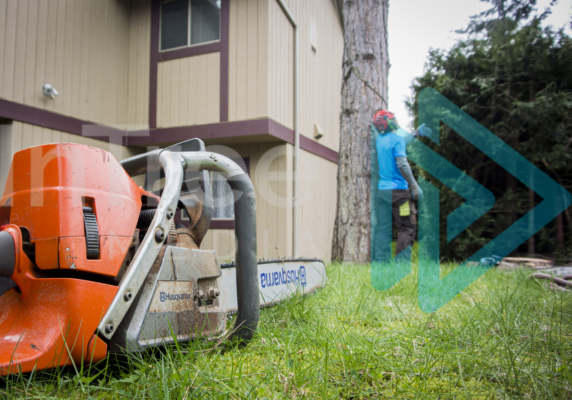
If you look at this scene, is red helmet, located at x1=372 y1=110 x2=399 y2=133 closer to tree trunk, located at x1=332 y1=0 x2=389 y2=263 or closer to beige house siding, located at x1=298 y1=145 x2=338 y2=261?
tree trunk, located at x1=332 y1=0 x2=389 y2=263

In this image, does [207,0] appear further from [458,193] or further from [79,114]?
[458,193]

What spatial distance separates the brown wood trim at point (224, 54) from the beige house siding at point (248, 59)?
0.07 metres

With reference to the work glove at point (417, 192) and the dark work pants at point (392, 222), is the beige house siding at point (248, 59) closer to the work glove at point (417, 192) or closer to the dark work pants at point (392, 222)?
the dark work pants at point (392, 222)

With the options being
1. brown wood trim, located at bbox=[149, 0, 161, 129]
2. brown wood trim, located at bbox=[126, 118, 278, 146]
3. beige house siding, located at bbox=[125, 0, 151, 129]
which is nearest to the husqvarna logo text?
brown wood trim, located at bbox=[126, 118, 278, 146]

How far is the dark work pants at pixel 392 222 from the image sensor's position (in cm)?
436

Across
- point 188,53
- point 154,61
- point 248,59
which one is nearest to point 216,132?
point 248,59

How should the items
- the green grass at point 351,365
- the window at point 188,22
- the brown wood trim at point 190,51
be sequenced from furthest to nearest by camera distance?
the window at point 188,22, the brown wood trim at point 190,51, the green grass at point 351,365

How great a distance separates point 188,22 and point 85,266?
6183 millimetres

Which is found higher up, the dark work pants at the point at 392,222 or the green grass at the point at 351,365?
the dark work pants at the point at 392,222

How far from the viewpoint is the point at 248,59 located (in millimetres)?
5883

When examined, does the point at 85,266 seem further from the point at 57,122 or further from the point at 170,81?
the point at 170,81

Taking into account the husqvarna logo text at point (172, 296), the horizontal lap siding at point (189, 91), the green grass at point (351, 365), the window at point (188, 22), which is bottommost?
the green grass at point (351, 365)

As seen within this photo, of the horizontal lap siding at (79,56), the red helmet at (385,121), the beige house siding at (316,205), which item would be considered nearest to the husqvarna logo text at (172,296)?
the red helmet at (385,121)

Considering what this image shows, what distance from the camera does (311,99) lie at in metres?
7.49
